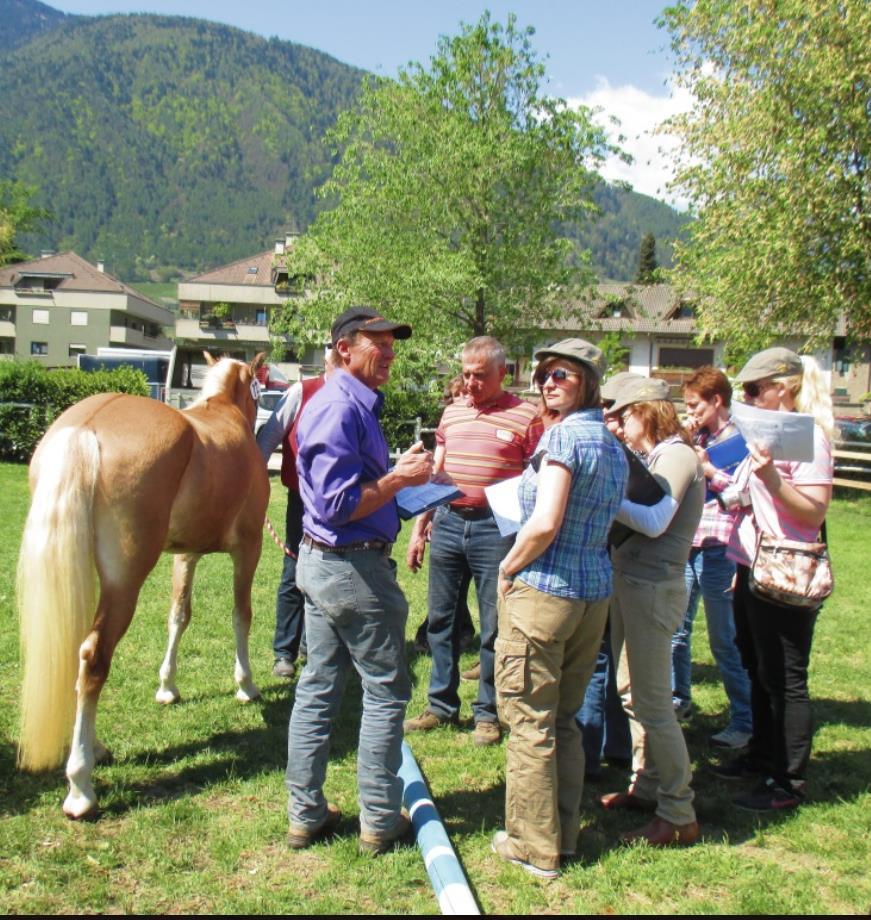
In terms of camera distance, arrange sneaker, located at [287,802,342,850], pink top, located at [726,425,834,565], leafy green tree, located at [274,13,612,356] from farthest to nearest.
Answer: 1. leafy green tree, located at [274,13,612,356]
2. pink top, located at [726,425,834,565]
3. sneaker, located at [287,802,342,850]

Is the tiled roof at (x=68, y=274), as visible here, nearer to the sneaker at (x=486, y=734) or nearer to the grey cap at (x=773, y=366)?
the sneaker at (x=486, y=734)

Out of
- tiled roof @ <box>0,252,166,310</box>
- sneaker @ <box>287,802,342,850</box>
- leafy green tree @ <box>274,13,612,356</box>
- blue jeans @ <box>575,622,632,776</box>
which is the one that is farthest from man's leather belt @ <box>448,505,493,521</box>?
tiled roof @ <box>0,252,166,310</box>

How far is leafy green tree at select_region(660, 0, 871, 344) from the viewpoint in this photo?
1661cm

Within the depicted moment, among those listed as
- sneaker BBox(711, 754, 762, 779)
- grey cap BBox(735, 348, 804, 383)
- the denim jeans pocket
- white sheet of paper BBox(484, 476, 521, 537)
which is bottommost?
sneaker BBox(711, 754, 762, 779)

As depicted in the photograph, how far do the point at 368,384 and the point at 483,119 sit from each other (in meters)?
24.9

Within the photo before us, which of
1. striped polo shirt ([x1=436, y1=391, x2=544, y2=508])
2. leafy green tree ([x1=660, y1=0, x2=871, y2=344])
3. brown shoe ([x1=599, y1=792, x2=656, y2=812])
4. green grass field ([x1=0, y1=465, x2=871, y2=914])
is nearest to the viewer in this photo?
green grass field ([x1=0, y1=465, x2=871, y2=914])

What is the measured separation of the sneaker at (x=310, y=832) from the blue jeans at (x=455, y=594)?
1.40 metres

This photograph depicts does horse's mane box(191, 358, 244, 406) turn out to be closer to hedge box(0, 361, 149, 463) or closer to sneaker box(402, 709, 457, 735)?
sneaker box(402, 709, 457, 735)

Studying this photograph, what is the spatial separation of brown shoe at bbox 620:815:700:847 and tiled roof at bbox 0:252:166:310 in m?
74.0

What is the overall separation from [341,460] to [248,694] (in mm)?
2659

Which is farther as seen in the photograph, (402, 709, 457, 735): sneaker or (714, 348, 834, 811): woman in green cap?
(402, 709, 457, 735): sneaker

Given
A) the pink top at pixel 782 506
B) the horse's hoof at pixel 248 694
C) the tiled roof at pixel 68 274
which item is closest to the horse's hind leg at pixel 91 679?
the horse's hoof at pixel 248 694

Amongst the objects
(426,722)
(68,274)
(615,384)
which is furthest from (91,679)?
(68,274)

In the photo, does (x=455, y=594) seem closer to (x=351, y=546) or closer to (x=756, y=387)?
(x=351, y=546)
